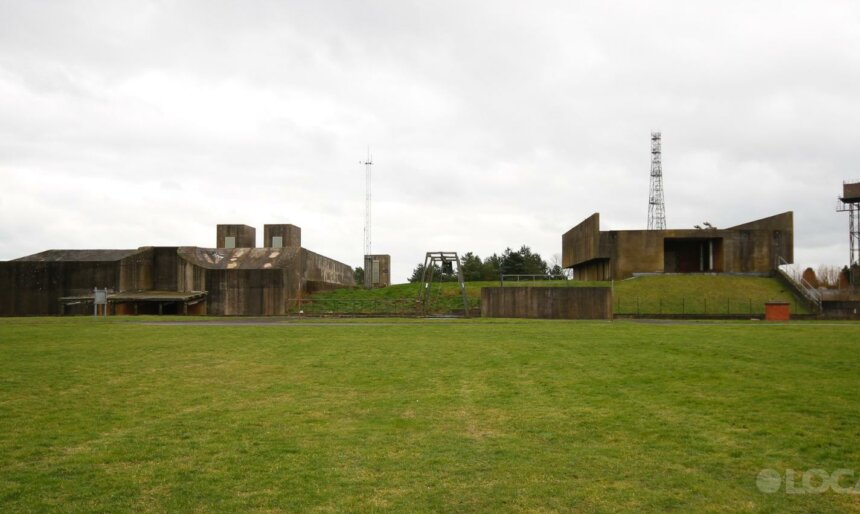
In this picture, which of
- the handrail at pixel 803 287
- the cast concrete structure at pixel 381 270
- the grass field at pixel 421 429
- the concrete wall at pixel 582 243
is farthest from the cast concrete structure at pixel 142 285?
the handrail at pixel 803 287

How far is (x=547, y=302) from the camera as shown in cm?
3719

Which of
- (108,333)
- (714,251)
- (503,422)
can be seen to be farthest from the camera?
(714,251)

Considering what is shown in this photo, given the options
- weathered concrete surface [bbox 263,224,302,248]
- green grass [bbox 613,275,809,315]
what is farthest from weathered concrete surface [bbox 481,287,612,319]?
weathered concrete surface [bbox 263,224,302,248]

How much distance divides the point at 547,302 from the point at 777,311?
12314 mm

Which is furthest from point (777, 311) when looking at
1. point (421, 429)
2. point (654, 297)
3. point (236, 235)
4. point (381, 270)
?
point (236, 235)

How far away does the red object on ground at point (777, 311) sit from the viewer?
34469mm

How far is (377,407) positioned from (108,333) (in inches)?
620

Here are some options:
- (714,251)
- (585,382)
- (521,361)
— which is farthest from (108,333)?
(714,251)

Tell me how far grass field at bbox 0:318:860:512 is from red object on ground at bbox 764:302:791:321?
19.6 meters

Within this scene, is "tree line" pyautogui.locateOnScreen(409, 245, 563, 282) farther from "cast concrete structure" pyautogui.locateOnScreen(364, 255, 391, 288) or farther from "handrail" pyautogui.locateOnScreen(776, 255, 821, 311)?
"handrail" pyautogui.locateOnScreen(776, 255, 821, 311)

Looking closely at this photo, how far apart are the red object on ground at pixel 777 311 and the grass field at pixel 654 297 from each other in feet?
9.12

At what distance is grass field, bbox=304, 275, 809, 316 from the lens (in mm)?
39969

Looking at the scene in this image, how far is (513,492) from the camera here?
6.02 metres

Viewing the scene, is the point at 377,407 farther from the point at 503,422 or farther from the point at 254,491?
the point at 254,491
